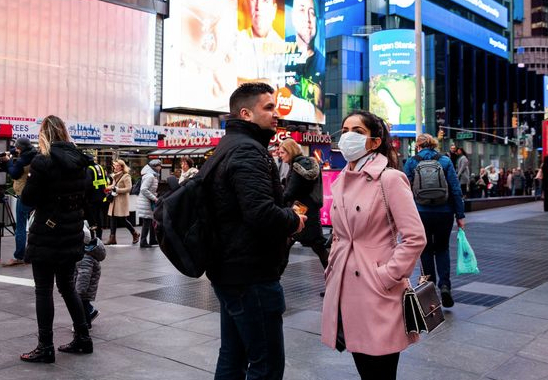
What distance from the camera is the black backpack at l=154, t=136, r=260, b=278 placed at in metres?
2.60

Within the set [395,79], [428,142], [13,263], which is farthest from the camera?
[395,79]

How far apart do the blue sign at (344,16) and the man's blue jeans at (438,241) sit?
65.9 meters

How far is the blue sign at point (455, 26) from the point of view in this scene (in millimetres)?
68500

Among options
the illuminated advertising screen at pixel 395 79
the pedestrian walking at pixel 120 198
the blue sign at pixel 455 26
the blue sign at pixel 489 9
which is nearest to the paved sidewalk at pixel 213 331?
the pedestrian walking at pixel 120 198

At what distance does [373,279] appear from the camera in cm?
288

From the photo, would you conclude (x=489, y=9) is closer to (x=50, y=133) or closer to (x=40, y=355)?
(x=50, y=133)

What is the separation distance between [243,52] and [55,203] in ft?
132

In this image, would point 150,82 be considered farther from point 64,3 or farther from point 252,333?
point 252,333

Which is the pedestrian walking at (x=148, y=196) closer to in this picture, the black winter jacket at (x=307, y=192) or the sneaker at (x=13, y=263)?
the sneaker at (x=13, y=263)

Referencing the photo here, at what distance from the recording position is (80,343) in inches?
179

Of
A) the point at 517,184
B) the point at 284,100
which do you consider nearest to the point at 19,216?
the point at 517,184

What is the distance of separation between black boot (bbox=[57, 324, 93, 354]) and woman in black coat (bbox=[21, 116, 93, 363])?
0.71ft

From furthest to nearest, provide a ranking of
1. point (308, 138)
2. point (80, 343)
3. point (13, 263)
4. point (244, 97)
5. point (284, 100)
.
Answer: point (284, 100) → point (308, 138) → point (13, 263) → point (80, 343) → point (244, 97)

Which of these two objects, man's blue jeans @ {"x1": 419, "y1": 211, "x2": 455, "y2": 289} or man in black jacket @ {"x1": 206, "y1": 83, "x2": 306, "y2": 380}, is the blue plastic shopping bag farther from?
man in black jacket @ {"x1": 206, "y1": 83, "x2": 306, "y2": 380}
